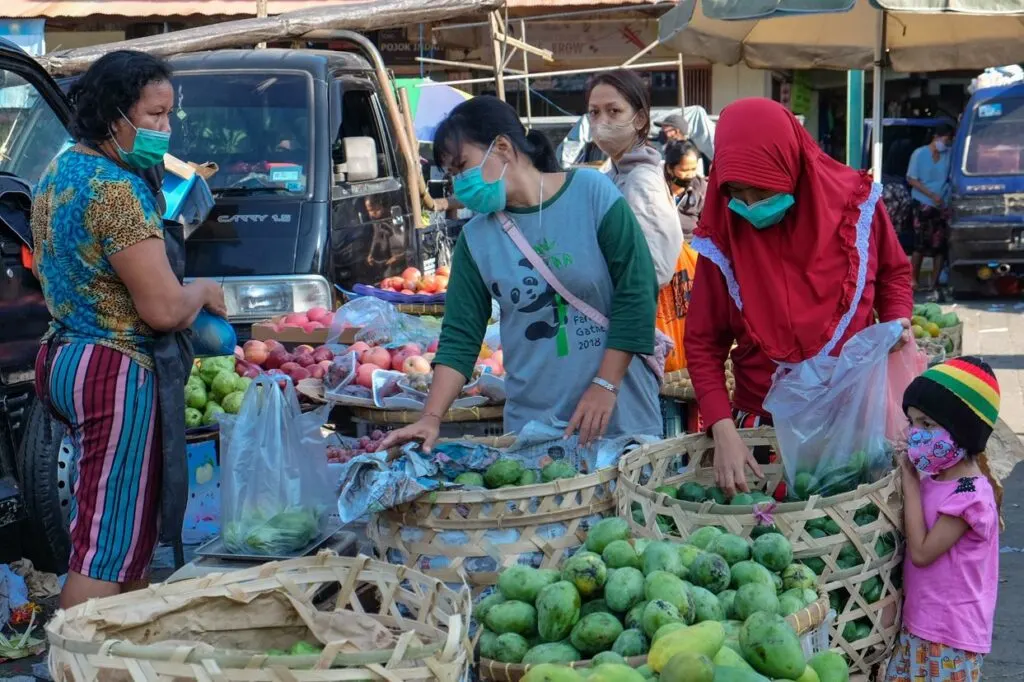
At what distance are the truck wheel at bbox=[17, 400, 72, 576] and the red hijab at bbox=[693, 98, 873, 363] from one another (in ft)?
8.37

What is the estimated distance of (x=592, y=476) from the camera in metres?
2.92

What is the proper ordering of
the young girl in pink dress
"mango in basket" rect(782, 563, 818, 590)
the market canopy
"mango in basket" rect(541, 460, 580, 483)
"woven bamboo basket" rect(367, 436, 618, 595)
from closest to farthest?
"mango in basket" rect(782, 563, 818, 590)
"woven bamboo basket" rect(367, 436, 618, 595)
the young girl in pink dress
"mango in basket" rect(541, 460, 580, 483)
the market canopy

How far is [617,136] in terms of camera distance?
4.52 meters

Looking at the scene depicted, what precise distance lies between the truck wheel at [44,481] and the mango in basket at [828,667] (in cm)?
307

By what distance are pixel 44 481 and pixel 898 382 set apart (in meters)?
3.01

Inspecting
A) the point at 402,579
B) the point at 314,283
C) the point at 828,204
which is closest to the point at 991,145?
the point at 314,283

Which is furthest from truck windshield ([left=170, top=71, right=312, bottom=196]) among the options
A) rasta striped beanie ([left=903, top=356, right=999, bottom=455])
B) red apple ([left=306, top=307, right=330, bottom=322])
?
rasta striped beanie ([left=903, top=356, right=999, bottom=455])

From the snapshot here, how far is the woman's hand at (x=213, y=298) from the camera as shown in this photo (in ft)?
11.6

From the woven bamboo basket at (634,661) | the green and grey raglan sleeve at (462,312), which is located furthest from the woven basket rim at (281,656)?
the green and grey raglan sleeve at (462,312)

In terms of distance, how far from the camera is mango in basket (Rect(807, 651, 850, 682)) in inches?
84.1

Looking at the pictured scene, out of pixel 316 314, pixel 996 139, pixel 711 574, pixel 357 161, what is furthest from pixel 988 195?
pixel 711 574

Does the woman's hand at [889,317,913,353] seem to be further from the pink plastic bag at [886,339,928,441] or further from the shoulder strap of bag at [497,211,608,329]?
the shoulder strap of bag at [497,211,608,329]

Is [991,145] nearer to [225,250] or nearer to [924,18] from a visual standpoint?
[924,18]

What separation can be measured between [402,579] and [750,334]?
4.27 ft
